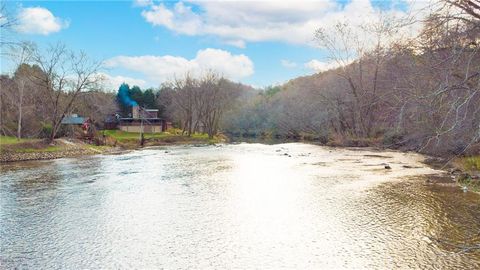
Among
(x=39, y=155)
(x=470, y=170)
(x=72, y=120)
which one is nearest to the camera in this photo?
(x=470, y=170)

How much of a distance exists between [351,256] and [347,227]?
2.17 meters

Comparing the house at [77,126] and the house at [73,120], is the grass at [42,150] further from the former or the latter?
the house at [73,120]

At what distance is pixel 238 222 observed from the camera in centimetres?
1128

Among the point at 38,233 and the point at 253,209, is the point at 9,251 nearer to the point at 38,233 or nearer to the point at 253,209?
the point at 38,233

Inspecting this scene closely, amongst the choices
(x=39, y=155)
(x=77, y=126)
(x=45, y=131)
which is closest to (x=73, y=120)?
(x=77, y=126)

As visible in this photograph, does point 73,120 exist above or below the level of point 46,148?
above

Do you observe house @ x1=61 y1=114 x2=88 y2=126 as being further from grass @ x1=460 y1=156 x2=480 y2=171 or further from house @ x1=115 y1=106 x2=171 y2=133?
grass @ x1=460 y1=156 x2=480 y2=171

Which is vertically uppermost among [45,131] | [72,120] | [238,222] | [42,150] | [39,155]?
[72,120]

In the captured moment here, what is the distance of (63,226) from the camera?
1091cm

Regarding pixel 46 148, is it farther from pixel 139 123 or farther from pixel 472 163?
pixel 139 123

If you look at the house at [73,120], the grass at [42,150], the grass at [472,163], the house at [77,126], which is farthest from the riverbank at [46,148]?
the grass at [472,163]

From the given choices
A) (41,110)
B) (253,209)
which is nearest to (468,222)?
(253,209)

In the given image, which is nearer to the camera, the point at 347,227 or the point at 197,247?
the point at 197,247

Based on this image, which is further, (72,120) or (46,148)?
(72,120)
